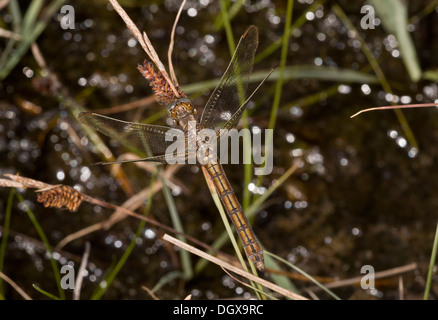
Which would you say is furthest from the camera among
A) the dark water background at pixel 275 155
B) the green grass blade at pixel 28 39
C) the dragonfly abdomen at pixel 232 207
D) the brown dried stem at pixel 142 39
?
the green grass blade at pixel 28 39

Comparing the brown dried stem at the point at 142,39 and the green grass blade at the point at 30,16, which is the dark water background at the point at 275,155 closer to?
the green grass blade at the point at 30,16

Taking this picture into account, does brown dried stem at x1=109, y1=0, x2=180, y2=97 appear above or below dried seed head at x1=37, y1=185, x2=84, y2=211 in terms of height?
above

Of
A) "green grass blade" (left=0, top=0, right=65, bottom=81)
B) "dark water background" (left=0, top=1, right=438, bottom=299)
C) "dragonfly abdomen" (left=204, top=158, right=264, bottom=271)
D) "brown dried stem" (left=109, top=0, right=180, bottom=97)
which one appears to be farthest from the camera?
"green grass blade" (left=0, top=0, right=65, bottom=81)

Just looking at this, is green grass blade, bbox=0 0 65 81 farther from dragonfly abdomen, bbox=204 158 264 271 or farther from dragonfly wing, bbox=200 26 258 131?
dragonfly abdomen, bbox=204 158 264 271

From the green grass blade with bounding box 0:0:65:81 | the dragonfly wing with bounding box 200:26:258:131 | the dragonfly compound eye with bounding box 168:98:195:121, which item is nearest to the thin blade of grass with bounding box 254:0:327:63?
the dragonfly wing with bounding box 200:26:258:131

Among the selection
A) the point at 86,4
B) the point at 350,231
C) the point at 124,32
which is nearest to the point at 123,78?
the point at 124,32

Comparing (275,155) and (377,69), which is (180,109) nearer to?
(275,155)

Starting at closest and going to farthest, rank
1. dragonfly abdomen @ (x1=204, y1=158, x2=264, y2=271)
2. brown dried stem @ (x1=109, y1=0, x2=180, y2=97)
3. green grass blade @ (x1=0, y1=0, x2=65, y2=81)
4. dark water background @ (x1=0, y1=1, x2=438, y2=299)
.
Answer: brown dried stem @ (x1=109, y1=0, x2=180, y2=97) → dragonfly abdomen @ (x1=204, y1=158, x2=264, y2=271) → dark water background @ (x1=0, y1=1, x2=438, y2=299) → green grass blade @ (x1=0, y1=0, x2=65, y2=81)

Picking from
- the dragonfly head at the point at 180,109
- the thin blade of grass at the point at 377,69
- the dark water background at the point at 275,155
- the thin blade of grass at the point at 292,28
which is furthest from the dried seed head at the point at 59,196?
the thin blade of grass at the point at 377,69

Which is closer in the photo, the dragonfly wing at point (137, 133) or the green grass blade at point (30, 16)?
the dragonfly wing at point (137, 133)
